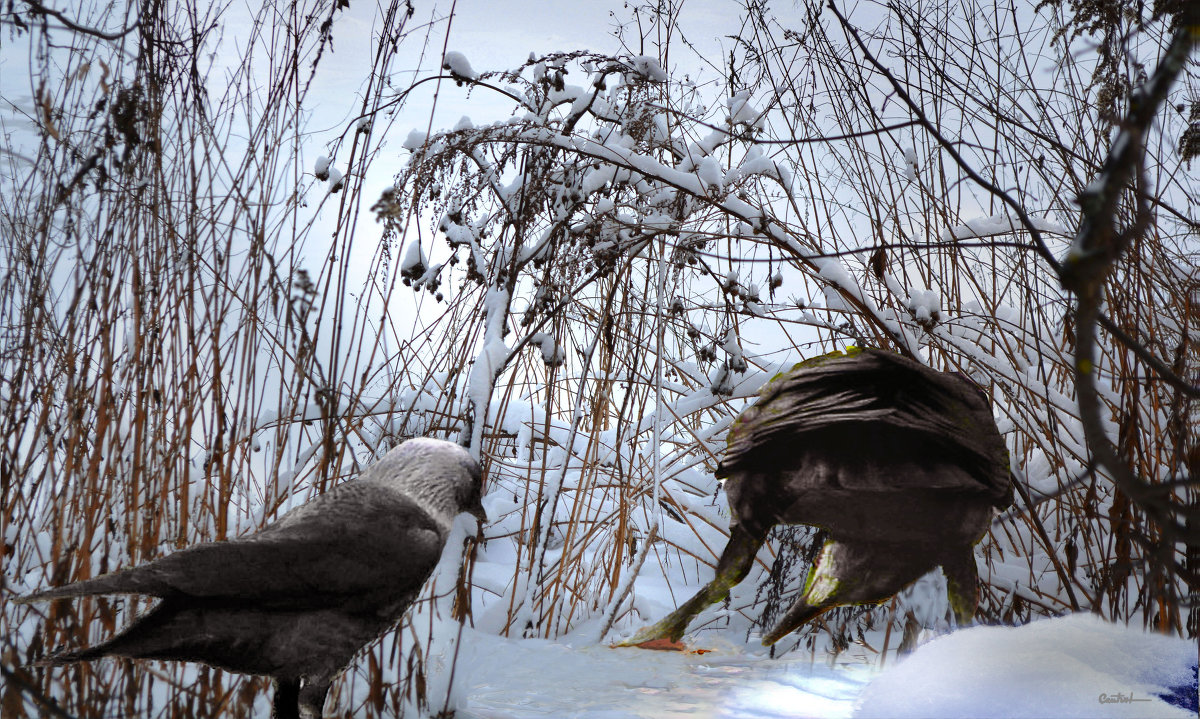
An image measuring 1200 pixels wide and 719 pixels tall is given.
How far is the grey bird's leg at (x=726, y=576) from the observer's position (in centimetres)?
104

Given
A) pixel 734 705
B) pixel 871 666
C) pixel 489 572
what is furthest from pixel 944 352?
pixel 489 572

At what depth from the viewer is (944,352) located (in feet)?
3.83

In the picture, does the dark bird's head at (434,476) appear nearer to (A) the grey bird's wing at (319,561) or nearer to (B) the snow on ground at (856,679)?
(A) the grey bird's wing at (319,561)

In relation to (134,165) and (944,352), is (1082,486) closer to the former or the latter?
(944,352)

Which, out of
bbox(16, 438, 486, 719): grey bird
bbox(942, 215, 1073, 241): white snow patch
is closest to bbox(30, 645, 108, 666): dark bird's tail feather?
bbox(16, 438, 486, 719): grey bird

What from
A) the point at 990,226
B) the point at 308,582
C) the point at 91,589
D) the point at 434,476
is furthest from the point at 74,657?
the point at 990,226

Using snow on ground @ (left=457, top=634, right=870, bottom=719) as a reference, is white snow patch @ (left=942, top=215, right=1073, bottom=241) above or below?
above

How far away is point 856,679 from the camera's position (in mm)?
1045

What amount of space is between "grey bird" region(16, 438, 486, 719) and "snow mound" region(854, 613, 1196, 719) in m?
0.54

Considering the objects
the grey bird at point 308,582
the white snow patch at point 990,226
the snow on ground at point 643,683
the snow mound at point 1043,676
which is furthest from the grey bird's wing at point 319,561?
the white snow patch at point 990,226

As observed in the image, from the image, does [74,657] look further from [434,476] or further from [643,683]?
[643,683]

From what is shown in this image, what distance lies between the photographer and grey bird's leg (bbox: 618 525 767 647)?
1040mm

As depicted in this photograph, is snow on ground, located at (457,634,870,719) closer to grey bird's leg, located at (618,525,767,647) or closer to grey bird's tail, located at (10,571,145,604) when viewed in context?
grey bird's leg, located at (618,525,767,647)

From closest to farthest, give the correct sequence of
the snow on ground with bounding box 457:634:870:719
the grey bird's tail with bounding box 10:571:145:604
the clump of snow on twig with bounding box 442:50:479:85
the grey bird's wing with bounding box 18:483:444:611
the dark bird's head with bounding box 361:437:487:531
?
the grey bird's tail with bounding box 10:571:145:604 < the grey bird's wing with bounding box 18:483:444:611 < the dark bird's head with bounding box 361:437:487:531 < the snow on ground with bounding box 457:634:870:719 < the clump of snow on twig with bounding box 442:50:479:85
